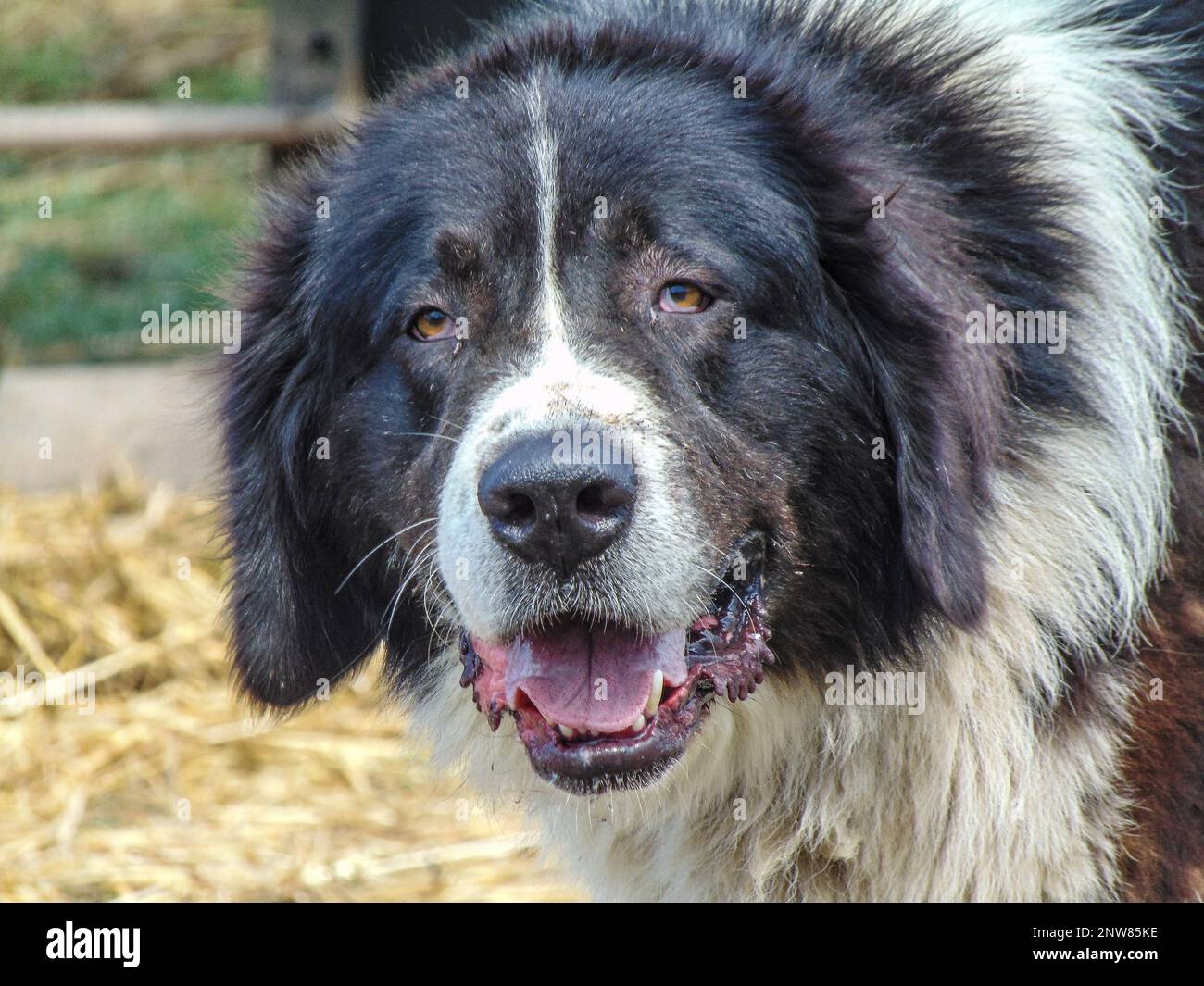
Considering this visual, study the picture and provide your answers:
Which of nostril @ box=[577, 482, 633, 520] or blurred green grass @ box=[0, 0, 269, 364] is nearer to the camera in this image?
nostril @ box=[577, 482, 633, 520]

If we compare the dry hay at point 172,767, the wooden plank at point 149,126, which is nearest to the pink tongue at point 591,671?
the dry hay at point 172,767

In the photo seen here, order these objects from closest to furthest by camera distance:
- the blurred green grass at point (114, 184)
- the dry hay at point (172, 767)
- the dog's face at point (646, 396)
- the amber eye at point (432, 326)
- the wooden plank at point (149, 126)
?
the dog's face at point (646, 396)
the amber eye at point (432, 326)
the dry hay at point (172, 767)
the wooden plank at point (149, 126)
the blurred green grass at point (114, 184)

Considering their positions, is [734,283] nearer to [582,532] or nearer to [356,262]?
[582,532]

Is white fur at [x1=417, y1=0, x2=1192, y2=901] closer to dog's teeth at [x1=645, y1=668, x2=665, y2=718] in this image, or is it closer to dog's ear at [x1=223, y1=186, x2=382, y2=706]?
dog's teeth at [x1=645, y1=668, x2=665, y2=718]

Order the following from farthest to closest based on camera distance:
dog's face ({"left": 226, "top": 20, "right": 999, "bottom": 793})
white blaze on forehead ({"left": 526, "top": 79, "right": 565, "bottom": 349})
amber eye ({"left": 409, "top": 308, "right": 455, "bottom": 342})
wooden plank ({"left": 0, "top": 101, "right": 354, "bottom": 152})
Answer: wooden plank ({"left": 0, "top": 101, "right": 354, "bottom": 152}) < amber eye ({"left": 409, "top": 308, "right": 455, "bottom": 342}) < white blaze on forehead ({"left": 526, "top": 79, "right": 565, "bottom": 349}) < dog's face ({"left": 226, "top": 20, "right": 999, "bottom": 793})

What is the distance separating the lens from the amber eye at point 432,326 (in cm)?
287

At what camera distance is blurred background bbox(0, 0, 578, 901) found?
4266 mm

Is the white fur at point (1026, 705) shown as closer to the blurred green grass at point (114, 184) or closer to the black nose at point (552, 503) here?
the black nose at point (552, 503)

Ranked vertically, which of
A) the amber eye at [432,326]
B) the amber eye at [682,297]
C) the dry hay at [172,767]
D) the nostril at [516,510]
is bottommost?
the dry hay at [172,767]

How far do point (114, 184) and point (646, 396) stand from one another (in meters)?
7.92

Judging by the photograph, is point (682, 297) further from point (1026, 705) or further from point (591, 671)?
point (1026, 705)

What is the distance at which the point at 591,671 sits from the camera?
274cm

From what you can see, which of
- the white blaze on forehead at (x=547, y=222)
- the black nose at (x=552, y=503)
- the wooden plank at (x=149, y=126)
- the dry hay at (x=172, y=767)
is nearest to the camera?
the black nose at (x=552, y=503)

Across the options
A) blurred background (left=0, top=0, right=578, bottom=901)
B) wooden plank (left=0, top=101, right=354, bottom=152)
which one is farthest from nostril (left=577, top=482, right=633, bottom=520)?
wooden plank (left=0, top=101, right=354, bottom=152)
